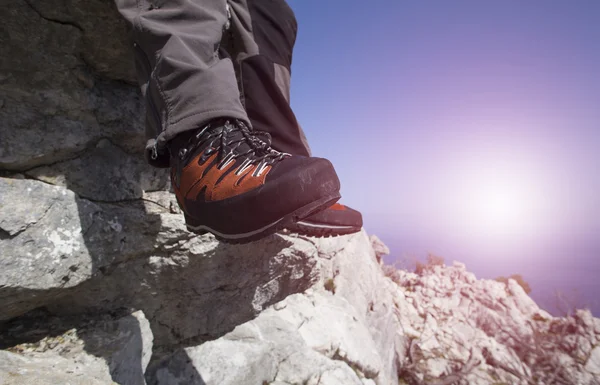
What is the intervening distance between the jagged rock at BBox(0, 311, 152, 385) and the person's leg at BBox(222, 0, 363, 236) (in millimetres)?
1218

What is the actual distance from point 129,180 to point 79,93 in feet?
1.79

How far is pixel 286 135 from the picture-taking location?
1.49m

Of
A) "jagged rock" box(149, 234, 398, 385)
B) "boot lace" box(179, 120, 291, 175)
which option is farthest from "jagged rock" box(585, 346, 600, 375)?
"boot lace" box(179, 120, 291, 175)

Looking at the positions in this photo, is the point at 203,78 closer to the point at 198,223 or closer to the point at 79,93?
the point at 198,223

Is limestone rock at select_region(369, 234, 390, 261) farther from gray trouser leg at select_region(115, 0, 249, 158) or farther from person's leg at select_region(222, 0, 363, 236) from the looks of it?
gray trouser leg at select_region(115, 0, 249, 158)

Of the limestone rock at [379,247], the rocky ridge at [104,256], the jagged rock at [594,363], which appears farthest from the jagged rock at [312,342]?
the jagged rock at [594,363]

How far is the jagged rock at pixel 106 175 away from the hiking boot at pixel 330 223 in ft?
3.58

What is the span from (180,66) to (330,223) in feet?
3.13

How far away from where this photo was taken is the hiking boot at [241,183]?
0.95 metres

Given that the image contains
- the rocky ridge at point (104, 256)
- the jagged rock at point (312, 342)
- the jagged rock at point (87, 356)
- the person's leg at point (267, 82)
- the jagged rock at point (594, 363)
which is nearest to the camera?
the jagged rock at point (87, 356)

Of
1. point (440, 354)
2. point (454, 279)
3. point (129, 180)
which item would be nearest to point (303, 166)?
point (129, 180)

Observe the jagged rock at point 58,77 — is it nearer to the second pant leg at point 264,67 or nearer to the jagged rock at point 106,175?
the jagged rock at point 106,175

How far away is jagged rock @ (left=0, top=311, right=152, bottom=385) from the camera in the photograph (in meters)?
1.11

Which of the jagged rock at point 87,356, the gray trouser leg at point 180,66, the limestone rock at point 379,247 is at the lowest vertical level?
the limestone rock at point 379,247
